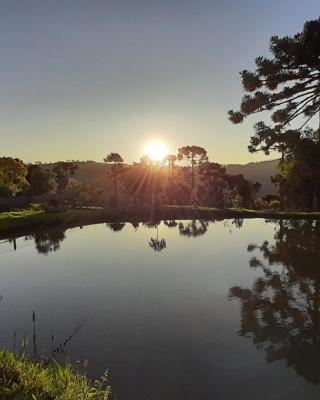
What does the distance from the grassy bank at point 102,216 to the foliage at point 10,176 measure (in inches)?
546

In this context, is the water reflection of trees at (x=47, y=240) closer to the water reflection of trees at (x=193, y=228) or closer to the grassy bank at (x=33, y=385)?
the water reflection of trees at (x=193, y=228)

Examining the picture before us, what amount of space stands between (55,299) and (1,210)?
46.9m

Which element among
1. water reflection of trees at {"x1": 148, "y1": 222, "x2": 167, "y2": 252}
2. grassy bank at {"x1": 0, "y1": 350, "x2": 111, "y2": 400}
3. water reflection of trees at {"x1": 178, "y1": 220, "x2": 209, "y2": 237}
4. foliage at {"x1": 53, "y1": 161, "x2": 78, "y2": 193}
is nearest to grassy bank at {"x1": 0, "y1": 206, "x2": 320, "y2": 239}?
water reflection of trees at {"x1": 178, "y1": 220, "x2": 209, "y2": 237}

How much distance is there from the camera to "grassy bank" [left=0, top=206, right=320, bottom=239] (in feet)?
146

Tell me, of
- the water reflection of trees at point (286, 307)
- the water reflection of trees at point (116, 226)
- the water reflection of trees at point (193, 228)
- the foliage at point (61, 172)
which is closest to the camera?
the water reflection of trees at point (286, 307)

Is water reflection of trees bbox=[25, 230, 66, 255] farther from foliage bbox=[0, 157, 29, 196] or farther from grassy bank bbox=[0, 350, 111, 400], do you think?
foliage bbox=[0, 157, 29, 196]

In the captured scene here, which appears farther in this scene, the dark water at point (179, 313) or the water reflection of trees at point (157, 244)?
the water reflection of trees at point (157, 244)

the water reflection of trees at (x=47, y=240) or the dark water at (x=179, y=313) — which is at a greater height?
the water reflection of trees at (x=47, y=240)

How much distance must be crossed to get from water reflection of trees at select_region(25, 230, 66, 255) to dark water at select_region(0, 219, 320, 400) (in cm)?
47

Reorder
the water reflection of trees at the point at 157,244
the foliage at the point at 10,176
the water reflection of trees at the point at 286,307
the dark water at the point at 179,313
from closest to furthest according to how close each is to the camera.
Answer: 1. the dark water at the point at 179,313
2. the water reflection of trees at the point at 286,307
3. the water reflection of trees at the point at 157,244
4. the foliage at the point at 10,176

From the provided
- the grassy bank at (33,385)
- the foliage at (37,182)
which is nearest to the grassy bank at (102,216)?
the grassy bank at (33,385)

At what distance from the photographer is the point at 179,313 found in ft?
55.2

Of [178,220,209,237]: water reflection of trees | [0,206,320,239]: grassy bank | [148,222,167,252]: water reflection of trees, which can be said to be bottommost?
[148,222,167,252]: water reflection of trees

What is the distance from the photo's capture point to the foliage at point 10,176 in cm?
6719
